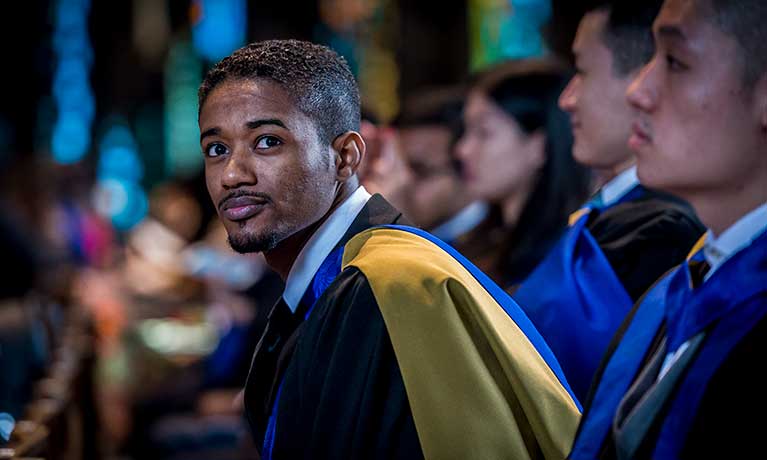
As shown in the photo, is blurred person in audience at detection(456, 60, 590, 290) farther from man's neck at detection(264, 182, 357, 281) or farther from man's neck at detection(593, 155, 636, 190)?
man's neck at detection(264, 182, 357, 281)

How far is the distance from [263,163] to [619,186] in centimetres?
110

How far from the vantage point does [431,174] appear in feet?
15.8

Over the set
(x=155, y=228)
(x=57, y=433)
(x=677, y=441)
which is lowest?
(x=677, y=441)

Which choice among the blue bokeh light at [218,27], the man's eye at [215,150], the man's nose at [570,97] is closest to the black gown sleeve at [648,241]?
the man's nose at [570,97]

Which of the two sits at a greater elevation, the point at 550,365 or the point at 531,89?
the point at 531,89

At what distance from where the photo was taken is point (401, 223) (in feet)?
7.04

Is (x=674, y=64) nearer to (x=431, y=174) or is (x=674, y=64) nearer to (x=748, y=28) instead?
(x=748, y=28)

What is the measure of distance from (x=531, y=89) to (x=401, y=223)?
4.64ft

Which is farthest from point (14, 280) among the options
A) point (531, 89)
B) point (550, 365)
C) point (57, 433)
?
point (550, 365)

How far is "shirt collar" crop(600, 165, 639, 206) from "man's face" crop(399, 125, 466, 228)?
1.80 m

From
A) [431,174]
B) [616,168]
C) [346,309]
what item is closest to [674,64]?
[346,309]

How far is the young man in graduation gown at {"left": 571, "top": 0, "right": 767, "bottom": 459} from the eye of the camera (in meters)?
1.48

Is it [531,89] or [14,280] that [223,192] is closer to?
[531,89]

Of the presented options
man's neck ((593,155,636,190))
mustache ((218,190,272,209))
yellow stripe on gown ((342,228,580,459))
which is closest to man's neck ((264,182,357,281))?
mustache ((218,190,272,209))
